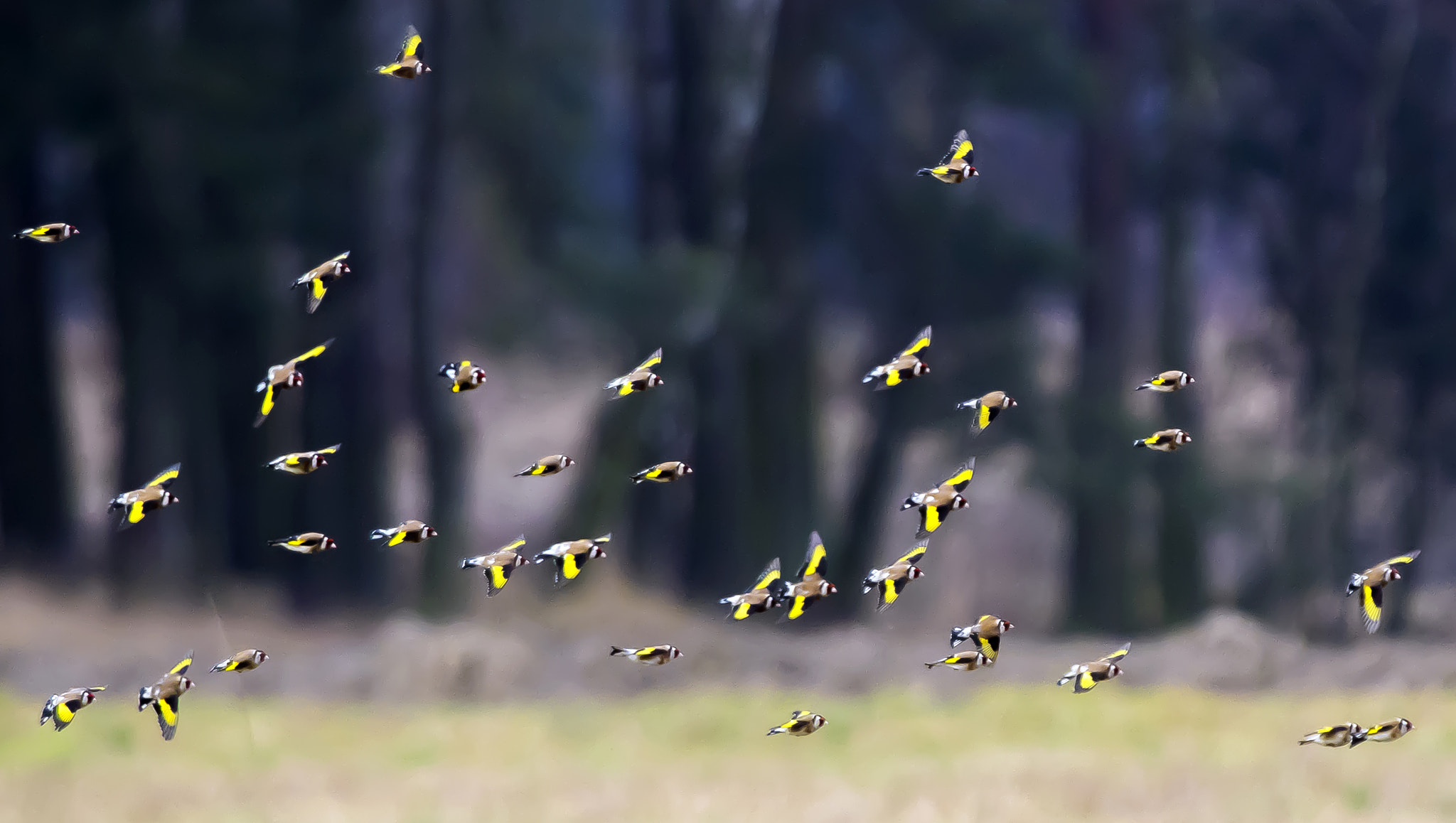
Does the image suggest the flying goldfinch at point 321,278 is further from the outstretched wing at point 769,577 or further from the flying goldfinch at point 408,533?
the outstretched wing at point 769,577

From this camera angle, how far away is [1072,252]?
15070 mm

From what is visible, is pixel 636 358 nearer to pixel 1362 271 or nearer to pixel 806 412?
pixel 806 412

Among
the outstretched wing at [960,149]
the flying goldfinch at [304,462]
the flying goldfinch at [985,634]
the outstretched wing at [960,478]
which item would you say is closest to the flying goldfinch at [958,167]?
the outstretched wing at [960,149]

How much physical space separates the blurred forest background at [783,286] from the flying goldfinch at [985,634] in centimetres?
937

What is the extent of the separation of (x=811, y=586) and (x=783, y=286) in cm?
1048

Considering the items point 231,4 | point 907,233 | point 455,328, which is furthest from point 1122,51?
point 231,4

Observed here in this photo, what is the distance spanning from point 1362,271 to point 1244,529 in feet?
9.70

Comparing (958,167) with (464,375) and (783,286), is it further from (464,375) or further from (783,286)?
(783,286)

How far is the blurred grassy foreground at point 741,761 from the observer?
6574 millimetres

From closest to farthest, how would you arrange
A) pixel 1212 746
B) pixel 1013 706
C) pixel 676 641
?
pixel 1212 746, pixel 1013 706, pixel 676 641

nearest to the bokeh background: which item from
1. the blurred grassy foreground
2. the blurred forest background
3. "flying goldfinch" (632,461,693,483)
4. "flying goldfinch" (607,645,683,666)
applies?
the blurred forest background

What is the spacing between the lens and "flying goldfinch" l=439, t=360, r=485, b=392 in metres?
4.34

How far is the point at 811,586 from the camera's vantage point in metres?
4.29

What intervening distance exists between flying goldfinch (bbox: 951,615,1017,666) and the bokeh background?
837cm
